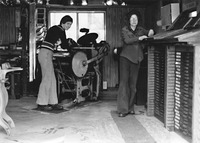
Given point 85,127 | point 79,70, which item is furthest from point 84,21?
point 85,127

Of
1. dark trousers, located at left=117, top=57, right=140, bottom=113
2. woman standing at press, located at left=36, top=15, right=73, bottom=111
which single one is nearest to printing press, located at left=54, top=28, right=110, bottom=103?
woman standing at press, located at left=36, top=15, right=73, bottom=111

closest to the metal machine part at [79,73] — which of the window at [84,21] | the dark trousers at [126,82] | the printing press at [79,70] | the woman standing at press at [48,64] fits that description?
the printing press at [79,70]

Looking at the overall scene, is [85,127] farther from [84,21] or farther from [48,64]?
[84,21]

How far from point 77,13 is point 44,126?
17.5 feet

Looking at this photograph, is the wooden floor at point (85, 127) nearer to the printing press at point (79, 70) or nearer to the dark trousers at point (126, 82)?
the dark trousers at point (126, 82)

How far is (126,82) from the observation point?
20.9 ft

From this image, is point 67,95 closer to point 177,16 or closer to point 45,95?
point 45,95

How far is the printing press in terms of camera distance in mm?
7590

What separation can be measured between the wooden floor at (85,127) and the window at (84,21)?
346cm

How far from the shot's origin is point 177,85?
16.6 feet

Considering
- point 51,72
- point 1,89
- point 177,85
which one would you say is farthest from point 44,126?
point 177,85

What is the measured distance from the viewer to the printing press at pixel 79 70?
759cm

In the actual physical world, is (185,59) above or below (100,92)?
above

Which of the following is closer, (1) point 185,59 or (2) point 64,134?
(1) point 185,59
